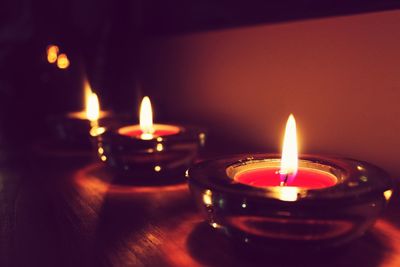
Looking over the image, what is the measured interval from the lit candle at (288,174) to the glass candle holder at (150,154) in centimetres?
19

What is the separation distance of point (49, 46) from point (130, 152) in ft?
3.11

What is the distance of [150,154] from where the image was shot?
2.37 ft

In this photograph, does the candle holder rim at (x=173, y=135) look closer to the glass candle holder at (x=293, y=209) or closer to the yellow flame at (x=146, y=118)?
the yellow flame at (x=146, y=118)

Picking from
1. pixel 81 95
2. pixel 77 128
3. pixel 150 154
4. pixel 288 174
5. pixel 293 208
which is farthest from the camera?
pixel 81 95

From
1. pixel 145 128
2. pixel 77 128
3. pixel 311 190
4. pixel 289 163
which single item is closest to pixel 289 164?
pixel 289 163

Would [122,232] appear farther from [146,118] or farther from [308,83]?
[308,83]

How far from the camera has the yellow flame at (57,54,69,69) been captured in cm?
150

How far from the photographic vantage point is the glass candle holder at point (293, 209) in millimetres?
410

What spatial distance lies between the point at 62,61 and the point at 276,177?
3.64 feet

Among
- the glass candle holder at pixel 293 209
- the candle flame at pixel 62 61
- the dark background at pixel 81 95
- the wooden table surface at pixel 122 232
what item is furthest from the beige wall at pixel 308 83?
the candle flame at pixel 62 61

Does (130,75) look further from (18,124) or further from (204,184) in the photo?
(204,184)

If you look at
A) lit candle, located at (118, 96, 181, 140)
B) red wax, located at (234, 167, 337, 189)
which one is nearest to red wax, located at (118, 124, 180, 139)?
lit candle, located at (118, 96, 181, 140)

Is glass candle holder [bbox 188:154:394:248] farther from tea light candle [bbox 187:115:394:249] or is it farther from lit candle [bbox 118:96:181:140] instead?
lit candle [bbox 118:96:181:140]

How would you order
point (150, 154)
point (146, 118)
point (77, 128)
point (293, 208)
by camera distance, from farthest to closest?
1. point (77, 128)
2. point (146, 118)
3. point (150, 154)
4. point (293, 208)
